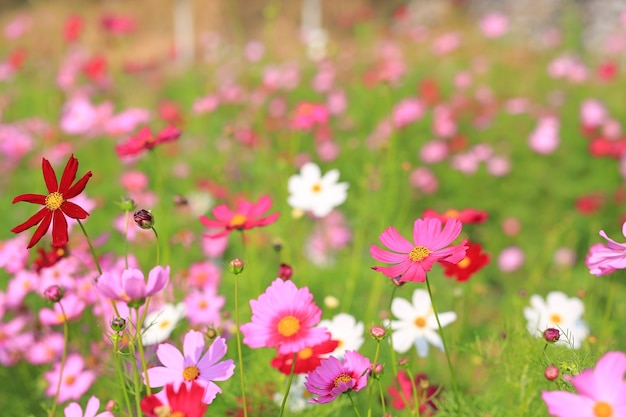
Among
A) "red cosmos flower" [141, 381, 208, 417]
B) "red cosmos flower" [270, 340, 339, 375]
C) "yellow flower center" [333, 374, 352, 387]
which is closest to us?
"red cosmos flower" [141, 381, 208, 417]

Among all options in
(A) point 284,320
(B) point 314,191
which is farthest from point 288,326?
(B) point 314,191

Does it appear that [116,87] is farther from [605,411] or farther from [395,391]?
[605,411]

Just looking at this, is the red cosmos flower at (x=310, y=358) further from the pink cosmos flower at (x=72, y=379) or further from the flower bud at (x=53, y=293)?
the pink cosmos flower at (x=72, y=379)

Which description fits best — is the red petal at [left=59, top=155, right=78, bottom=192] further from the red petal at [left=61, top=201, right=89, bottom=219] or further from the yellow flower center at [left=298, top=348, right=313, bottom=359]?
the yellow flower center at [left=298, top=348, right=313, bottom=359]

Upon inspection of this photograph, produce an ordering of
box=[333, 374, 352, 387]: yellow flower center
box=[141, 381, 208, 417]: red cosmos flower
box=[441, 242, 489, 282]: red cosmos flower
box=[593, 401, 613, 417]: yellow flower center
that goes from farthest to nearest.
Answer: box=[441, 242, 489, 282]: red cosmos flower
box=[333, 374, 352, 387]: yellow flower center
box=[141, 381, 208, 417]: red cosmos flower
box=[593, 401, 613, 417]: yellow flower center

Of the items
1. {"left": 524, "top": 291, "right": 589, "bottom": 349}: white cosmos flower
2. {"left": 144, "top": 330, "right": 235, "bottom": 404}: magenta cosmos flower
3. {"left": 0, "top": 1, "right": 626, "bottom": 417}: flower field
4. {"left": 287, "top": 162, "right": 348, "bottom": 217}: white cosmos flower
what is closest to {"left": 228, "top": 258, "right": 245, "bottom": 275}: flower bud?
{"left": 0, "top": 1, "right": 626, "bottom": 417}: flower field
